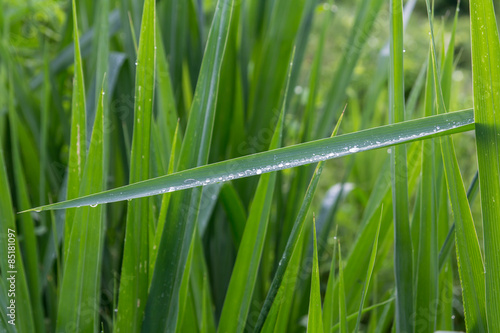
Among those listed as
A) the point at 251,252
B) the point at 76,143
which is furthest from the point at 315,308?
the point at 76,143

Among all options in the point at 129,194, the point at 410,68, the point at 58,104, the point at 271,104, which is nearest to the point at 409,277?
the point at 129,194

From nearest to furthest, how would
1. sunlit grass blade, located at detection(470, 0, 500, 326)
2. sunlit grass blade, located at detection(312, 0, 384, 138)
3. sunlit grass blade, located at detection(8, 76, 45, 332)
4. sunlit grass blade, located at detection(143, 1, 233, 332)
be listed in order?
sunlit grass blade, located at detection(470, 0, 500, 326) < sunlit grass blade, located at detection(143, 1, 233, 332) < sunlit grass blade, located at detection(8, 76, 45, 332) < sunlit grass blade, located at detection(312, 0, 384, 138)

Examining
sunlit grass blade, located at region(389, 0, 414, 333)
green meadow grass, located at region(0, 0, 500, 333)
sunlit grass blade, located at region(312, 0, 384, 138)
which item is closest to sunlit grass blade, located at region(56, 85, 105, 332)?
green meadow grass, located at region(0, 0, 500, 333)

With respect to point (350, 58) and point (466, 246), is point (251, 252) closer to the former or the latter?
point (466, 246)

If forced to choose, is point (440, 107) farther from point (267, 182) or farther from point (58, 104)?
point (58, 104)

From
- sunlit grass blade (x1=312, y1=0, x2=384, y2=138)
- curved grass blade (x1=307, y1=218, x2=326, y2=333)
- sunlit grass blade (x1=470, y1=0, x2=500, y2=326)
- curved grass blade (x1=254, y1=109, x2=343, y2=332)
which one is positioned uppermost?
sunlit grass blade (x1=312, y1=0, x2=384, y2=138)

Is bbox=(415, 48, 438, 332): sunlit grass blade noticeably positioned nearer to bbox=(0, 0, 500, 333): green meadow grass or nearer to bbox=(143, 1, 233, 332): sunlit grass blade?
bbox=(0, 0, 500, 333): green meadow grass

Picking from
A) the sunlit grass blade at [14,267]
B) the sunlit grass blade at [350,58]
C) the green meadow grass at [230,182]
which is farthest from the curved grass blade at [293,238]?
the sunlit grass blade at [350,58]
